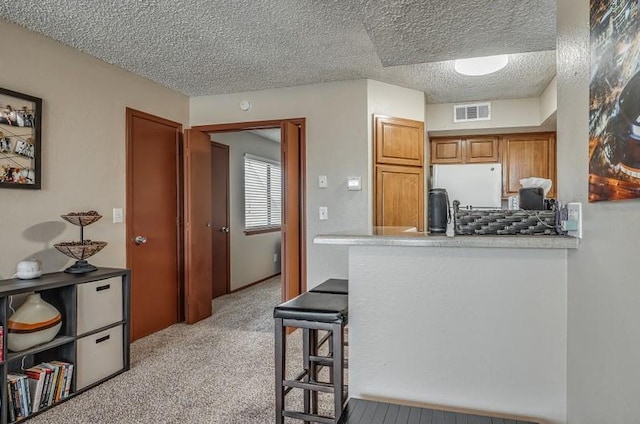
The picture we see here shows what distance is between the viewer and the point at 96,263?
3.10 meters

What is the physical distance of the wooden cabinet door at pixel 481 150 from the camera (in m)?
4.76

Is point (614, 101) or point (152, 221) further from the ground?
point (614, 101)

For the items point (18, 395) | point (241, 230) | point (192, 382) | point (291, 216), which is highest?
point (291, 216)

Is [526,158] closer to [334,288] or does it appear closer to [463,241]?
[334,288]

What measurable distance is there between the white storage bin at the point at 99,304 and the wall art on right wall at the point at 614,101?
276 centimetres

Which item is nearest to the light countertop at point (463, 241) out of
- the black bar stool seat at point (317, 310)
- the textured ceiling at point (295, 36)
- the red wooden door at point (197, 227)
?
the black bar stool seat at point (317, 310)

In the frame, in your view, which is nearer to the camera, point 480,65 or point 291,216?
A: point 480,65

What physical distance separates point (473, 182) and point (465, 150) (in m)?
0.43

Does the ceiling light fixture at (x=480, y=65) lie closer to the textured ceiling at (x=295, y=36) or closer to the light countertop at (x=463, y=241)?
the textured ceiling at (x=295, y=36)

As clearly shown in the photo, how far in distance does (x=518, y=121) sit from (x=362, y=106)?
1959mm

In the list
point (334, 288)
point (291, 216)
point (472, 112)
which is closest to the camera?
point (334, 288)

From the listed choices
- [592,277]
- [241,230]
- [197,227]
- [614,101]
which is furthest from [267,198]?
[614,101]

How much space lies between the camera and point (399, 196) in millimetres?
3924

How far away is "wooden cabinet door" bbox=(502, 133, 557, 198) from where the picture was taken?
15.3ft
